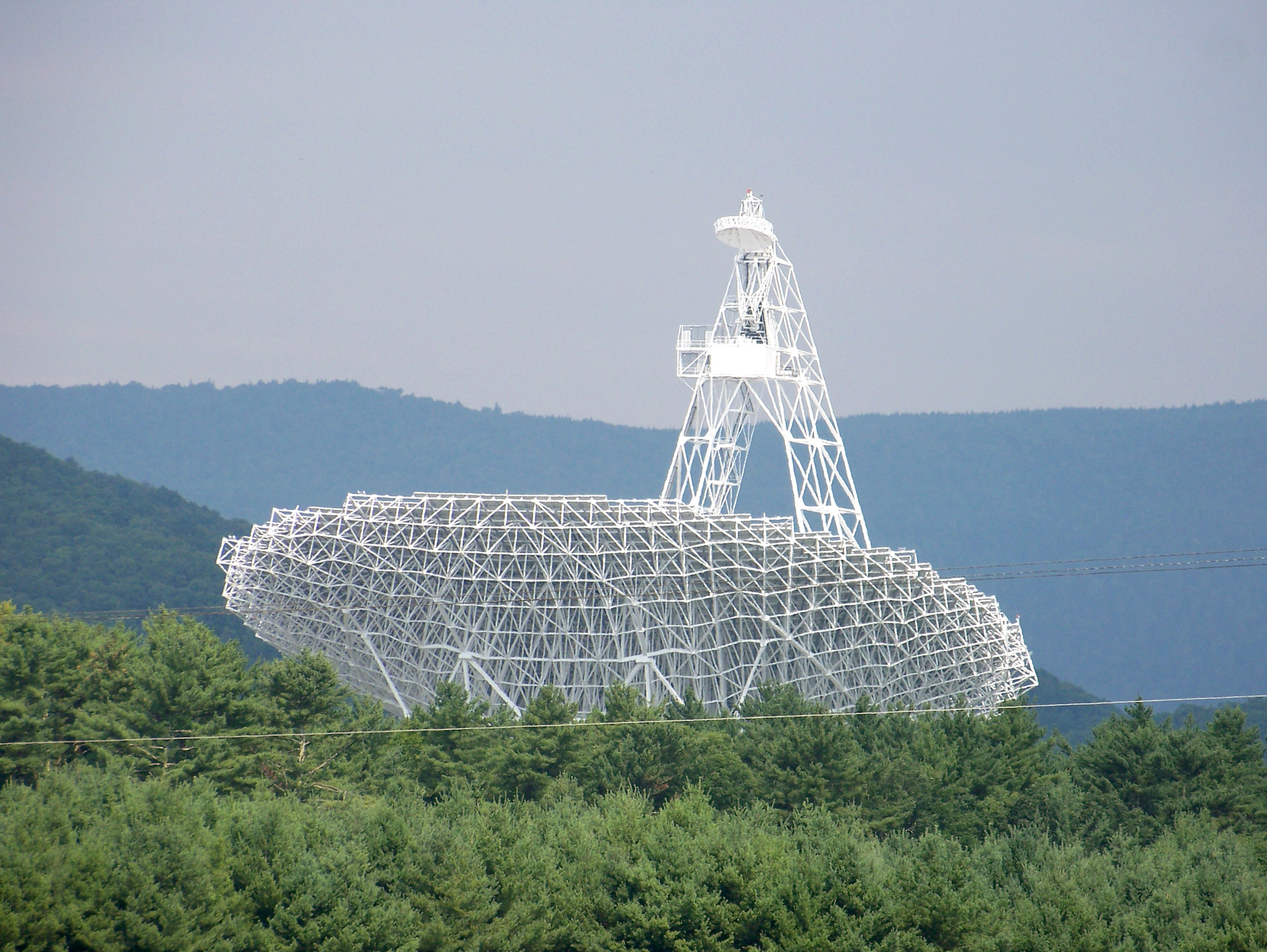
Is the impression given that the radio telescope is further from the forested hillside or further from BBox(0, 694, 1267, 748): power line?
the forested hillside

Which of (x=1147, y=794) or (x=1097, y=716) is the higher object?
(x=1147, y=794)

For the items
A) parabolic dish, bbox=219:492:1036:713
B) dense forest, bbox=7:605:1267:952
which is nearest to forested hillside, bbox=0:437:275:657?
parabolic dish, bbox=219:492:1036:713

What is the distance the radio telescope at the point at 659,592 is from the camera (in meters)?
53.9

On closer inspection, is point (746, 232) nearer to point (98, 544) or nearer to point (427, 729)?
point (427, 729)

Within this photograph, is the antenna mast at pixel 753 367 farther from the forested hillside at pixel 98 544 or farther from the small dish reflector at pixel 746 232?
the forested hillside at pixel 98 544

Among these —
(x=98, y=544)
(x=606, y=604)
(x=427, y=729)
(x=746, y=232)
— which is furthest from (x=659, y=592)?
(x=98, y=544)

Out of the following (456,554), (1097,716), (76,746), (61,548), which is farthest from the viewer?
(1097,716)

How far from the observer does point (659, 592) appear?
184 ft

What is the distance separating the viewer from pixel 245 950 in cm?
3697

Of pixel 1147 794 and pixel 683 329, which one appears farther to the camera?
pixel 683 329

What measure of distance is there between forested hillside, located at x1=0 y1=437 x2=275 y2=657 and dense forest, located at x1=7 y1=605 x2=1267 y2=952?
93143mm

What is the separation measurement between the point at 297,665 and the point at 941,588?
2524 centimetres

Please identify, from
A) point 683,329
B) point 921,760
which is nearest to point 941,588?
point 921,760

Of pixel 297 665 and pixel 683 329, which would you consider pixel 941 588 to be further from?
pixel 297 665
